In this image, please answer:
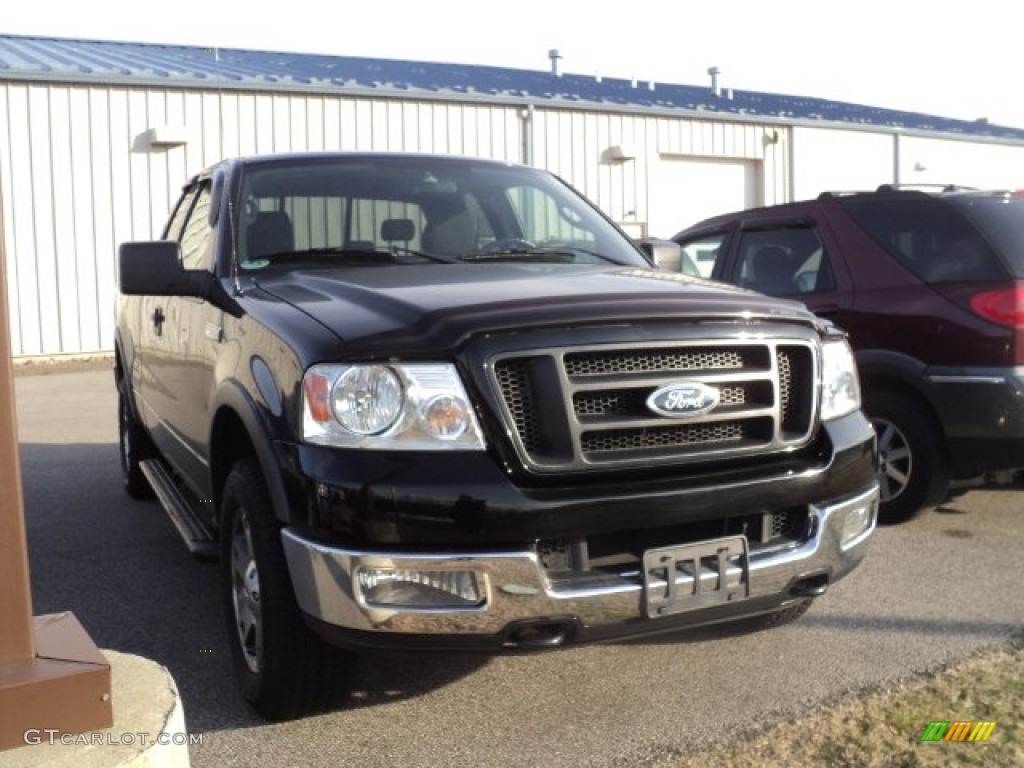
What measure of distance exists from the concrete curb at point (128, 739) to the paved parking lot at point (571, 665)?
62 centimetres

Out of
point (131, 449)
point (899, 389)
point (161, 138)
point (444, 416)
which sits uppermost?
point (161, 138)

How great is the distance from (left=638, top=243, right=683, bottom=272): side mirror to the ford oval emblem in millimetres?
1636

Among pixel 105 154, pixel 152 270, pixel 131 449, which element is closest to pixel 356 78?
pixel 105 154

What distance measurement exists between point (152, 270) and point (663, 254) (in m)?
2.13

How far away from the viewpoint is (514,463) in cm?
292

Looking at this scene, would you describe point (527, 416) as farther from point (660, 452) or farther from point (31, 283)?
point (31, 283)

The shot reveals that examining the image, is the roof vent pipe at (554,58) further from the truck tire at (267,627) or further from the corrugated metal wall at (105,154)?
the truck tire at (267,627)

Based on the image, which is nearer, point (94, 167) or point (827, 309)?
point (827, 309)

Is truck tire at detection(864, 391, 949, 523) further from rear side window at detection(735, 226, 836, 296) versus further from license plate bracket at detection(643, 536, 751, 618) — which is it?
license plate bracket at detection(643, 536, 751, 618)

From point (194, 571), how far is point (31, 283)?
38.0 ft

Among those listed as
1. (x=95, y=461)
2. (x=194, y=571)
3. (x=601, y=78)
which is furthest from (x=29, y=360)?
(x=601, y=78)

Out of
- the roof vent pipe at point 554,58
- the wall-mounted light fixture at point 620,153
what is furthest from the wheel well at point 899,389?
the roof vent pipe at point 554,58

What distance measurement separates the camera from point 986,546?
543cm

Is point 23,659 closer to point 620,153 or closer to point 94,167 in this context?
point 94,167
